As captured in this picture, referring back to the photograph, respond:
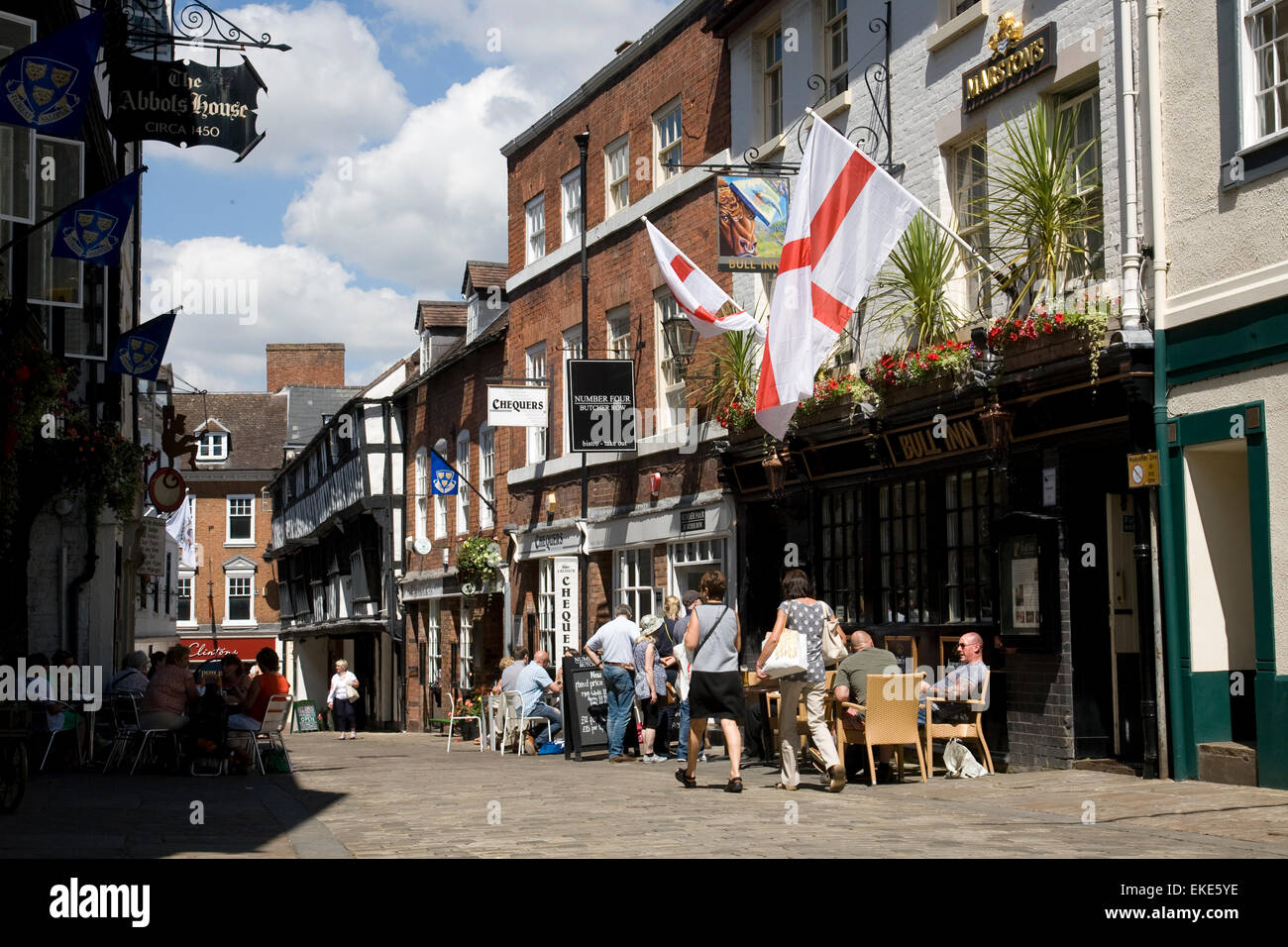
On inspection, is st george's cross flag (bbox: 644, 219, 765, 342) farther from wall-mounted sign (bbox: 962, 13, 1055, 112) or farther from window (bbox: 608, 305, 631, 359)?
window (bbox: 608, 305, 631, 359)

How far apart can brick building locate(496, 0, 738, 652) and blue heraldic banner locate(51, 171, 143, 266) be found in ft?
23.7

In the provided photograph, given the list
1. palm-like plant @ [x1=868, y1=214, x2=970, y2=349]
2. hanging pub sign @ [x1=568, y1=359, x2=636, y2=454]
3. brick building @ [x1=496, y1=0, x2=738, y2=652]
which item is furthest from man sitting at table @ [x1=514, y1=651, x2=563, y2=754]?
palm-like plant @ [x1=868, y1=214, x2=970, y2=349]

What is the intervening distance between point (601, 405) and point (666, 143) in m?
3.89

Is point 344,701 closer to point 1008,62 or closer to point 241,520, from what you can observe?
point 1008,62

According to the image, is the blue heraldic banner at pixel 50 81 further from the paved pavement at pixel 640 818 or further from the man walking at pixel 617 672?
the man walking at pixel 617 672

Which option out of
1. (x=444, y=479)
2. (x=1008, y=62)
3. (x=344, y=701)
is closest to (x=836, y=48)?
(x=1008, y=62)

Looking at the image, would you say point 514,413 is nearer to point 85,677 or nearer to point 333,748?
point 333,748

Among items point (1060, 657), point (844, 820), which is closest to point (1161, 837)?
point (844, 820)

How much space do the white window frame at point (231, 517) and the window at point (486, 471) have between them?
39.5 m

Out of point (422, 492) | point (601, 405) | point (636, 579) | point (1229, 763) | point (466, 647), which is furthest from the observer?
point (422, 492)

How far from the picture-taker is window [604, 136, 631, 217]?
75.4ft

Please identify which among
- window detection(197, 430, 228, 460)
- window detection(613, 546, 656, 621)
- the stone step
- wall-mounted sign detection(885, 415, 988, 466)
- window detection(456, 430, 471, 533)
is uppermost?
window detection(197, 430, 228, 460)

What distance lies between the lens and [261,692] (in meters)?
16.3

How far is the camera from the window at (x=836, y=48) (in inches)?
687
